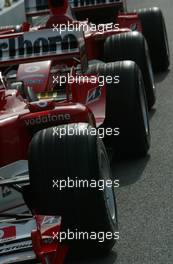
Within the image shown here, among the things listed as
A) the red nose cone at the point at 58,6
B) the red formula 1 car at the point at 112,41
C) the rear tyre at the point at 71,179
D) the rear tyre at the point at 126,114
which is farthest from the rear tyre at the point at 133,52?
the rear tyre at the point at 71,179

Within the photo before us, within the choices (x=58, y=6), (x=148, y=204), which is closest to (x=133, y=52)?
(x=58, y=6)

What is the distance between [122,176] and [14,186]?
5.24ft

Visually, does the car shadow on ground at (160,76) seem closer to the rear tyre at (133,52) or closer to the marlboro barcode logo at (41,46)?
the rear tyre at (133,52)

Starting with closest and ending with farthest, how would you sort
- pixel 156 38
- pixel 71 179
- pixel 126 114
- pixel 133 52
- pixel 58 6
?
pixel 71 179 → pixel 126 114 → pixel 133 52 → pixel 58 6 → pixel 156 38

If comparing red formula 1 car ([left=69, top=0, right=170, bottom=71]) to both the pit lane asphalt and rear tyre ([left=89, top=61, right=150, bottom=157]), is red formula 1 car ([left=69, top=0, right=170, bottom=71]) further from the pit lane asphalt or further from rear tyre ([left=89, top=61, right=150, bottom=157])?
rear tyre ([left=89, top=61, right=150, bottom=157])

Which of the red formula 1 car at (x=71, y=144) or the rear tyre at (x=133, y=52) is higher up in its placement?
the red formula 1 car at (x=71, y=144)

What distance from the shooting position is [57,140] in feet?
15.4

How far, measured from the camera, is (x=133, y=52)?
8.45 meters

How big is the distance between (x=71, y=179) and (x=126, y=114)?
225 centimetres

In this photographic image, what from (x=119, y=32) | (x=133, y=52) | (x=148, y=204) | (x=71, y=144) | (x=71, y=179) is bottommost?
(x=119, y=32)

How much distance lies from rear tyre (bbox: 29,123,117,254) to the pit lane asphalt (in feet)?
1.20

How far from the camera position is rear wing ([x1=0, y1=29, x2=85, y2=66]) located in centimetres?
768

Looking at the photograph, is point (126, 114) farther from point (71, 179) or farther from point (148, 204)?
point (71, 179)

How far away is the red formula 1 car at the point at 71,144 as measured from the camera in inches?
180
